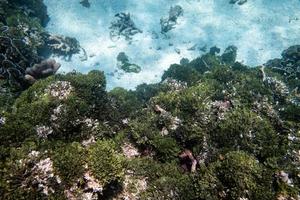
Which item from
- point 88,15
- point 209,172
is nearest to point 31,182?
point 209,172

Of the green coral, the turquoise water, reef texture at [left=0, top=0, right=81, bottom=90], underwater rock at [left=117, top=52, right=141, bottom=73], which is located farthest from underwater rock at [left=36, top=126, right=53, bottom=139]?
underwater rock at [left=117, top=52, right=141, bottom=73]

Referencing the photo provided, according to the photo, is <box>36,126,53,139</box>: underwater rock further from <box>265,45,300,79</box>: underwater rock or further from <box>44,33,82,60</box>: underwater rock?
<box>265,45,300,79</box>: underwater rock

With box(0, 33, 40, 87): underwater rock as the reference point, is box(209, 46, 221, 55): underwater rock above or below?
Answer: above

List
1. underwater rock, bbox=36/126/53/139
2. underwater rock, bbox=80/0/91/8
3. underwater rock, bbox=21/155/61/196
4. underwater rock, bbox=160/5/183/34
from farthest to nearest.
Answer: underwater rock, bbox=80/0/91/8
underwater rock, bbox=160/5/183/34
underwater rock, bbox=36/126/53/139
underwater rock, bbox=21/155/61/196

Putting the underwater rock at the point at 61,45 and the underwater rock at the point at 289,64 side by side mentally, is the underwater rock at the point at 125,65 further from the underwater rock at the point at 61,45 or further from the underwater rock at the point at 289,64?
the underwater rock at the point at 289,64

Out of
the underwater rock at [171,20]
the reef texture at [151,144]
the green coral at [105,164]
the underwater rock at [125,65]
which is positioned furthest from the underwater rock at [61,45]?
the green coral at [105,164]

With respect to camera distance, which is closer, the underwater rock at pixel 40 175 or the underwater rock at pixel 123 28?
the underwater rock at pixel 40 175

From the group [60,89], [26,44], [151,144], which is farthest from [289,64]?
[26,44]
